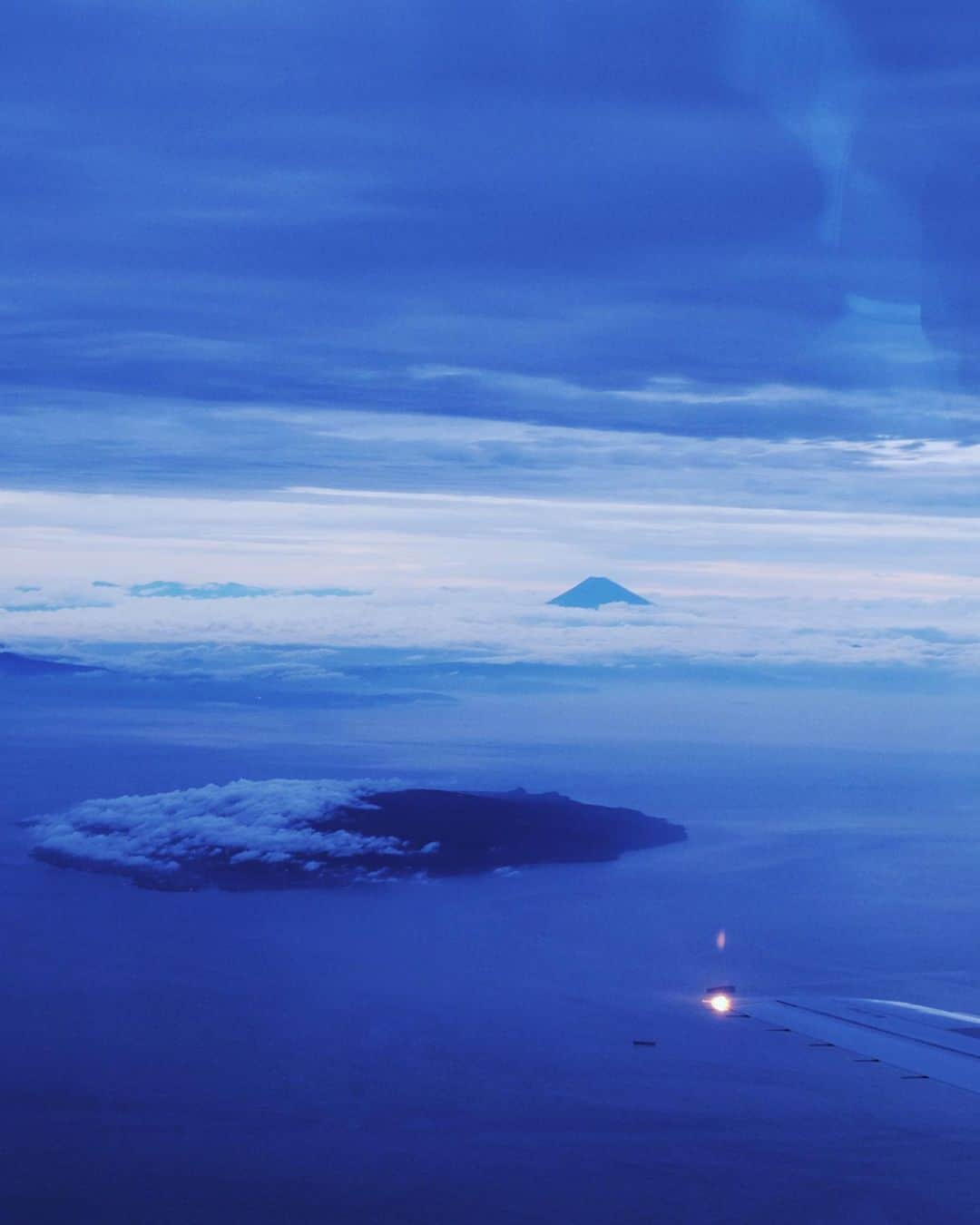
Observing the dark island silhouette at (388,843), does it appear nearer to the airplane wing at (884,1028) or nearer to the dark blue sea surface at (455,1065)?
the dark blue sea surface at (455,1065)

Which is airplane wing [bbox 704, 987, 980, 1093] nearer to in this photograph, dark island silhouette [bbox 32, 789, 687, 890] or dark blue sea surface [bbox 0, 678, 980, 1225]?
dark blue sea surface [bbox 0, 678, 980, 1225]

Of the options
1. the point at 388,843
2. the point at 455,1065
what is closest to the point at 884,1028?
the point at 455,1065

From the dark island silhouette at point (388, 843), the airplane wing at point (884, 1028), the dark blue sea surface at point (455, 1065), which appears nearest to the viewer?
the airplane wing at point (884, 1028)

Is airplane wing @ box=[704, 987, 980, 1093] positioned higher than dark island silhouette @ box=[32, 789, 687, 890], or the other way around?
airplane wing @ box=[704, 987, 980, 1093]

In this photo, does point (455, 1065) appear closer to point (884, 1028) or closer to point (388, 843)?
point (884, 1028)

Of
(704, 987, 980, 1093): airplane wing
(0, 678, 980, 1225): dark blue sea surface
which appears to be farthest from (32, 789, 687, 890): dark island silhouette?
(704, 987, 980, 1093): airplane wing

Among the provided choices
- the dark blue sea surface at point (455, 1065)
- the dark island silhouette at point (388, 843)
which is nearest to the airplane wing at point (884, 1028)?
the dark blue sea surface at point (455, 1065)

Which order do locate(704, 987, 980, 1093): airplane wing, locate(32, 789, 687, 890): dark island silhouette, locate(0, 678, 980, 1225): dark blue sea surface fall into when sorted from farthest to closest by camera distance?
locate(32, 789, 687, 890): dark island silhouette < locate(0, 678, 980, 1225): dark blue sea surface < locate(704, 987, 980, 1093): airplane wing
